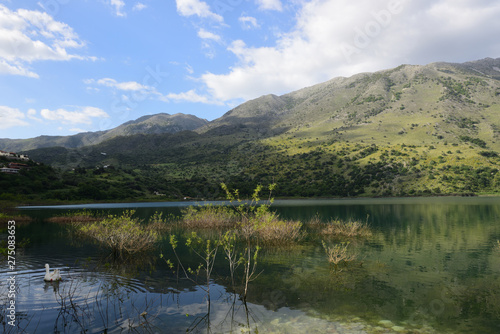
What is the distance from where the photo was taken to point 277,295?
15281 millimetres

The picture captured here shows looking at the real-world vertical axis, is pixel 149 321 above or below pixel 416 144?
below

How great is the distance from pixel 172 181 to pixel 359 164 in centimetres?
11657

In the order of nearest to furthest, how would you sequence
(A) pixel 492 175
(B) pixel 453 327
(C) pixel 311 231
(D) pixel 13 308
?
(B) pixel 453 327, (D) pixel 13 308, (C) pixel 311 231, (A) pixel 492 175

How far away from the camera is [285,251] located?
2773 centimetres

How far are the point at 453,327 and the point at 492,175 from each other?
171 metres

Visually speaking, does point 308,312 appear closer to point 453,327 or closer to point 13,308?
point 453,327

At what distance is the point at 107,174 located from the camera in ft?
551

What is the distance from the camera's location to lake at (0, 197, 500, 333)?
11555 millimetres

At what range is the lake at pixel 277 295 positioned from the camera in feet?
37.9

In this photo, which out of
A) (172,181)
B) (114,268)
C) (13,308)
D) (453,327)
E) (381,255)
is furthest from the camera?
(172,181)

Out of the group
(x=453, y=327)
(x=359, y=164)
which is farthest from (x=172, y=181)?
(x=453, y=327)

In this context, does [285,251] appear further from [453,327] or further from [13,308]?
[13,308]

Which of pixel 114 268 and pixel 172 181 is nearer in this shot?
pixel 114 268

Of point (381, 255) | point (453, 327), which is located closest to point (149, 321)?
point (453, 327)
